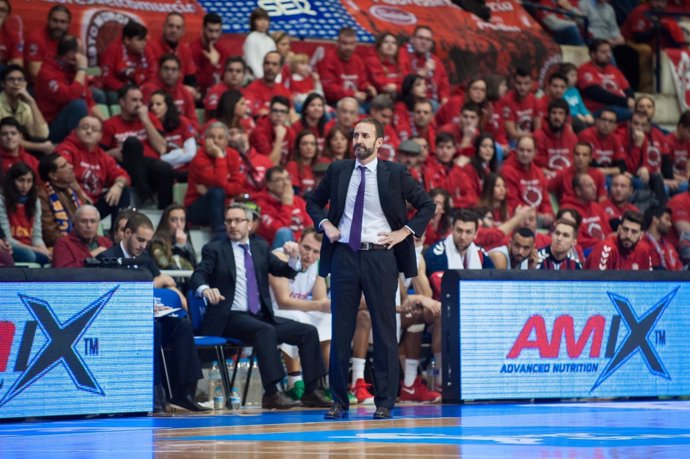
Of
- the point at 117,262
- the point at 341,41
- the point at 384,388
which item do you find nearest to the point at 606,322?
the point at 384,388

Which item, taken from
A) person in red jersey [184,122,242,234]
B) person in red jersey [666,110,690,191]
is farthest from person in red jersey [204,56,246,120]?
person in red jersey [666,110,690,191]

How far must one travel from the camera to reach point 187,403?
1112 centimetres

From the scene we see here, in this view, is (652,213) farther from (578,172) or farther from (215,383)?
(215,383)

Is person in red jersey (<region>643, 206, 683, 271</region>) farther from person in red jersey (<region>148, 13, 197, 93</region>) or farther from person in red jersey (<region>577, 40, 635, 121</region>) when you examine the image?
person in red jersey (<region>148, 13, 197, 93</region>)

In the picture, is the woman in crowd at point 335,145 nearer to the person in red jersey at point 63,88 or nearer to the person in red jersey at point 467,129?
the person in red jersey at point 467,129

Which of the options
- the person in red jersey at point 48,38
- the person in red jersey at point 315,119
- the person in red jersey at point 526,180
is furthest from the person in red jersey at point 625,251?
the person in red jersey at point 48,38

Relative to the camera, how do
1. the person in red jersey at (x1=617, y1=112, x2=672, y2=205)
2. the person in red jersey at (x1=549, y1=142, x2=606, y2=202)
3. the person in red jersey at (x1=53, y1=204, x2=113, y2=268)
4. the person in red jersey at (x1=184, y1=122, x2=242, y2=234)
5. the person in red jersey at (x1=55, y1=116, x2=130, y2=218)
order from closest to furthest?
the person in red jersey at (x1=53, y1=204, x2=113, y2=268), the person in red jersey at (x1=55, y1=116, x2=130, y2=218), the person in red jersey at (x1=184, y1=122, x2=242, y2=234), the person in red jersey at (x1=549, y1=142, x2=606, y2=202), the person in red jersey at (x1=617, y1=112, x2=672, y2=205)

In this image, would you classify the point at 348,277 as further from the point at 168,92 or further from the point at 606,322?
the point at 168,92

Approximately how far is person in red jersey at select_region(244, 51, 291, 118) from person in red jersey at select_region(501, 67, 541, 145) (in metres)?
3.14

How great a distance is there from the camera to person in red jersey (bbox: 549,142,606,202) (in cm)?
1655

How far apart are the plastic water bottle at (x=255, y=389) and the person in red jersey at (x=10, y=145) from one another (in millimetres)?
2712

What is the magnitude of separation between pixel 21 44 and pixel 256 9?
2.76 m

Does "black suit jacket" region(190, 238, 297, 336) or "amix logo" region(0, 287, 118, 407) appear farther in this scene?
"black suit jacket" region(190, 238, 297, 336)

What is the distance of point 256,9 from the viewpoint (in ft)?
53.0
